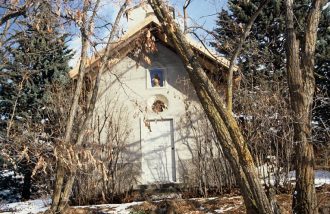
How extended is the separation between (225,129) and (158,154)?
6.87 metres

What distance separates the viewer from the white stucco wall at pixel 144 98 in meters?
11.8

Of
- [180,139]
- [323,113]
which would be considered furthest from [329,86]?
[180,139]

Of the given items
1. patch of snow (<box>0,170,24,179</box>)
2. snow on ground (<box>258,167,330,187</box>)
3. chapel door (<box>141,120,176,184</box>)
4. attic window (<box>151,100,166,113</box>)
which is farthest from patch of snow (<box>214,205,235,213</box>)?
patch of snow (<box>0,170,24,179</box>)

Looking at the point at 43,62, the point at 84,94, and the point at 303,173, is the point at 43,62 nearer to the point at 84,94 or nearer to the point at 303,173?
the point at 84,94

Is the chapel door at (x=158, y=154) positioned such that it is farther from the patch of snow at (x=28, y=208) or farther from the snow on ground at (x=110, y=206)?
the patch of snow at (x=28, y=208)

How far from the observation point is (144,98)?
1257cm

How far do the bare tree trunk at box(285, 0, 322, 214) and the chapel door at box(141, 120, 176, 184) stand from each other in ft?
19.6

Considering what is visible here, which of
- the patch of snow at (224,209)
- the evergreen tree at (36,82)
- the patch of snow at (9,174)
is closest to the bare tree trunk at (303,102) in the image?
the patch of snow at (224,209)

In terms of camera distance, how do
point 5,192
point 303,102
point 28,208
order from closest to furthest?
point 303,102 → point 28,208 → point 5,192

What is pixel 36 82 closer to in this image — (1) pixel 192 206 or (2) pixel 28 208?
(2) pixel 28 208

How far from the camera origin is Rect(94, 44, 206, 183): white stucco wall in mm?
11828

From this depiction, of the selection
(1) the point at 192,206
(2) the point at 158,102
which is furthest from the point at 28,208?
(2) the point at 158,102

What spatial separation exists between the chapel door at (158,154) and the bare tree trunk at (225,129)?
645cm

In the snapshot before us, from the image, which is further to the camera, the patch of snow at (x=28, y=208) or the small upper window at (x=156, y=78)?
the small upper window at (x=156, y=78)
